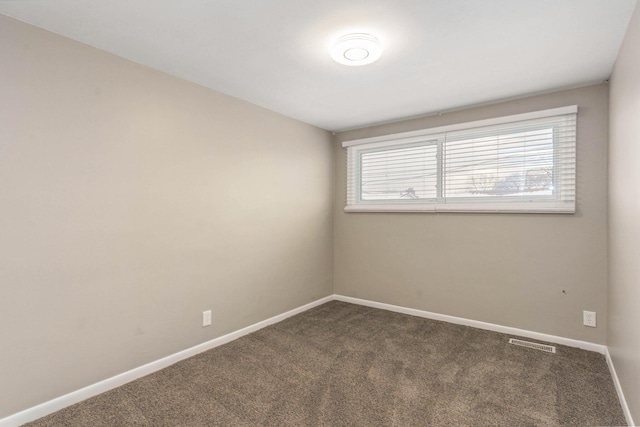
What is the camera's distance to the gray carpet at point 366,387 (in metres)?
1.84

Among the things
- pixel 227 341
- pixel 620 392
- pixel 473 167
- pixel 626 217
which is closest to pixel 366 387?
pixel 227 341

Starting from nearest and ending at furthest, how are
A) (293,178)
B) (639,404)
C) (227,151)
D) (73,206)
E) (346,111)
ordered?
(639,404) < (73,206) < (227,151) < (346,111) < (293,178)

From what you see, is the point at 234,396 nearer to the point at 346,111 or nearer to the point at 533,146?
the point at 346,111

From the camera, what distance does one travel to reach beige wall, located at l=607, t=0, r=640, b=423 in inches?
63.0

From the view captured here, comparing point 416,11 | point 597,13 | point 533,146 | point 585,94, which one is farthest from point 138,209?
point 585,94

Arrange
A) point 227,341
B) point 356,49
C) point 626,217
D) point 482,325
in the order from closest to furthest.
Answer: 1. point 626,217
2. point 356,49
3. point 227,341
4. point 482,325

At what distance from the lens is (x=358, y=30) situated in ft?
6.11

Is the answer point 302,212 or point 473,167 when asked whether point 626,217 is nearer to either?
point 473,167

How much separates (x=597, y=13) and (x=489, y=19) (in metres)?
0.56

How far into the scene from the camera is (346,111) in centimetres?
340

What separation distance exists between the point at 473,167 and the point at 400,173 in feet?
2.64

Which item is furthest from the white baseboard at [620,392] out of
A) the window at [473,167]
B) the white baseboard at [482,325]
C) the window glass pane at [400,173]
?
the window glass pane at [400,173]

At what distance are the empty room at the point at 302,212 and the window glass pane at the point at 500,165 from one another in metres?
0.02

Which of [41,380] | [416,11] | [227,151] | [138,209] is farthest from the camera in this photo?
[227,151]
